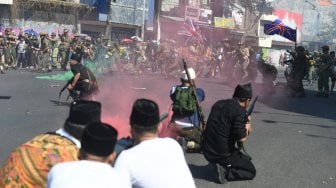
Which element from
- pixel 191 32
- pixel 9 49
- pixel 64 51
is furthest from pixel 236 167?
pixel 64 51

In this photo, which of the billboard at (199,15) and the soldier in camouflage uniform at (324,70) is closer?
the soldier in camouflage uniform at (324,70)

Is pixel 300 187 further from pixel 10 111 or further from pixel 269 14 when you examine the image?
pixel 269 14

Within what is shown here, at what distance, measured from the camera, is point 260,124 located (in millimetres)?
10617

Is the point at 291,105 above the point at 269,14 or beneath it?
beneath

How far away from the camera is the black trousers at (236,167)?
6137mm

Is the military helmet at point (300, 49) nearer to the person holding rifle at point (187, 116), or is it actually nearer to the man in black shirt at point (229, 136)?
the person holding rifle at point (187, 116)

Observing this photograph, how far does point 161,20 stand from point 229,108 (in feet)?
94.2

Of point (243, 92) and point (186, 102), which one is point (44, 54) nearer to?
point (186, 102)

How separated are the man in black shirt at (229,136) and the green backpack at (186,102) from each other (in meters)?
1.36

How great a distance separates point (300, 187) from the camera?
606cm

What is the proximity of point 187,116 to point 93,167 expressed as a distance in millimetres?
5215

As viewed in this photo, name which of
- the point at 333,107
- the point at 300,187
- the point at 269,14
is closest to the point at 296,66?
the point at 333,107

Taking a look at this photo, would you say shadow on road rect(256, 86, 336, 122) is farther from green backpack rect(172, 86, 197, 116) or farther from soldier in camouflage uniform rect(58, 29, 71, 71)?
soldier in camouflage uniform rect(58, 29, 71, 71)

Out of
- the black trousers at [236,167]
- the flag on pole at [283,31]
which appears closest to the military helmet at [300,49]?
the flag on pole at [283,31]
